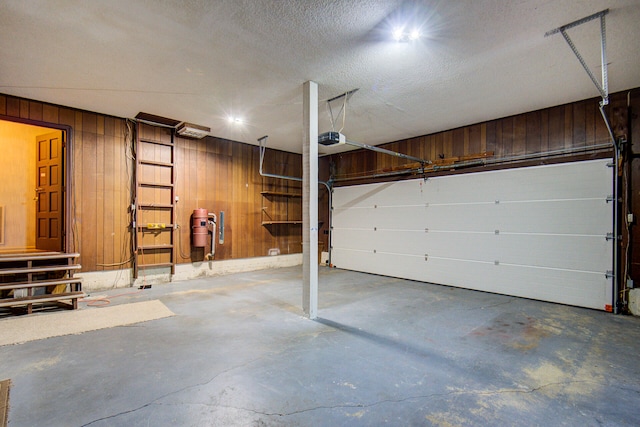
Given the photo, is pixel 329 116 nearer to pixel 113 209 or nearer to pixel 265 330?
pixel 265 330

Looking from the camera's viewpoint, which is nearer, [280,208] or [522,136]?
[522,136]

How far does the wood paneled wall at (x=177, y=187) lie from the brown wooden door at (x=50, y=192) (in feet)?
1.05

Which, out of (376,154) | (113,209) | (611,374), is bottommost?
(611,374)

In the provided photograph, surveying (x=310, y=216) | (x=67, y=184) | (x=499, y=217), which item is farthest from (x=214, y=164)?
(x=499, y=217)

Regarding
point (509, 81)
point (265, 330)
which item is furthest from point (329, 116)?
point (265, 330)

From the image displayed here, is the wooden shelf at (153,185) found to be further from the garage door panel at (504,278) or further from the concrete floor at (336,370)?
the garage door panel at (504,278)

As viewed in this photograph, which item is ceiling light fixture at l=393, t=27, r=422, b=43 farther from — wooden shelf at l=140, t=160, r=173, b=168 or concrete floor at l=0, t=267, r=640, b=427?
wooden shelf at l=140, t=160, r=173, b=168

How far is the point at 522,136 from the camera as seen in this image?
191 inches

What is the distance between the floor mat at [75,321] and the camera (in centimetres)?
303

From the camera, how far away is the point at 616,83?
149 inches

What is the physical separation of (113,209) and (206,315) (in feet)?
9.75

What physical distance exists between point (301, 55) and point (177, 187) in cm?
392

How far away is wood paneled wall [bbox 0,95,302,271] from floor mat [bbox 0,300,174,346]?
55.5 inches

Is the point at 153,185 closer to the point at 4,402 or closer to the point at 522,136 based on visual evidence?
the point at 4,402
